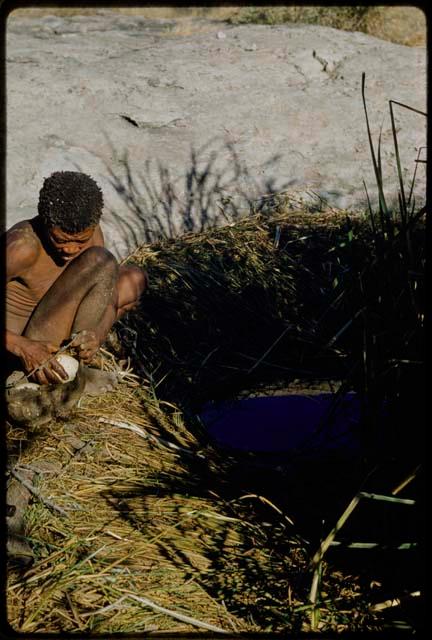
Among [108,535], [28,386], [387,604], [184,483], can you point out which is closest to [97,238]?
[28,386]

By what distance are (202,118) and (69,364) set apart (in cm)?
360

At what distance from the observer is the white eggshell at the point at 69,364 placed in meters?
3.46

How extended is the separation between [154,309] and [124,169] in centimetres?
178

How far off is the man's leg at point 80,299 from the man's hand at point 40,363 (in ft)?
0.69

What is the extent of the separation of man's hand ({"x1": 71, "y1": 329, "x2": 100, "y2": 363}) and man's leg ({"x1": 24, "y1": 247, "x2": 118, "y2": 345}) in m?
0.07

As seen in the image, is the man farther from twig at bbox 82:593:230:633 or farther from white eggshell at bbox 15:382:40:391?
twig at bbox 82:593:230:633

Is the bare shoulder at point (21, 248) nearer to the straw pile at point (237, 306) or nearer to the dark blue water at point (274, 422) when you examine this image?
the straw pile at point (237, 306)

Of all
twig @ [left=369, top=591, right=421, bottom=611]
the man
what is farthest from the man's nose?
twig @ [left=369, top=591, right=421, bottom=611]

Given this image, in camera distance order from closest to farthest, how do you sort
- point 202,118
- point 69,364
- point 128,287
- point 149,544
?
point 149,544, point 69,364, point 128,287, point 202,118

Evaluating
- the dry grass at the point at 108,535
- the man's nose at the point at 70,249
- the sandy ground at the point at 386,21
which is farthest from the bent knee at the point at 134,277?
the sandy ground at the point at 386,21

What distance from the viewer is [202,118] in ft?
21.7

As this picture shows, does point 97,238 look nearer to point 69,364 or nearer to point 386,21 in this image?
point 69,364

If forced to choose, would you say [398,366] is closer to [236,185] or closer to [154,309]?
[154,309]

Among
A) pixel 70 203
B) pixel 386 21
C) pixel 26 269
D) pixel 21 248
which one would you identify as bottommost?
pixel 26 269
